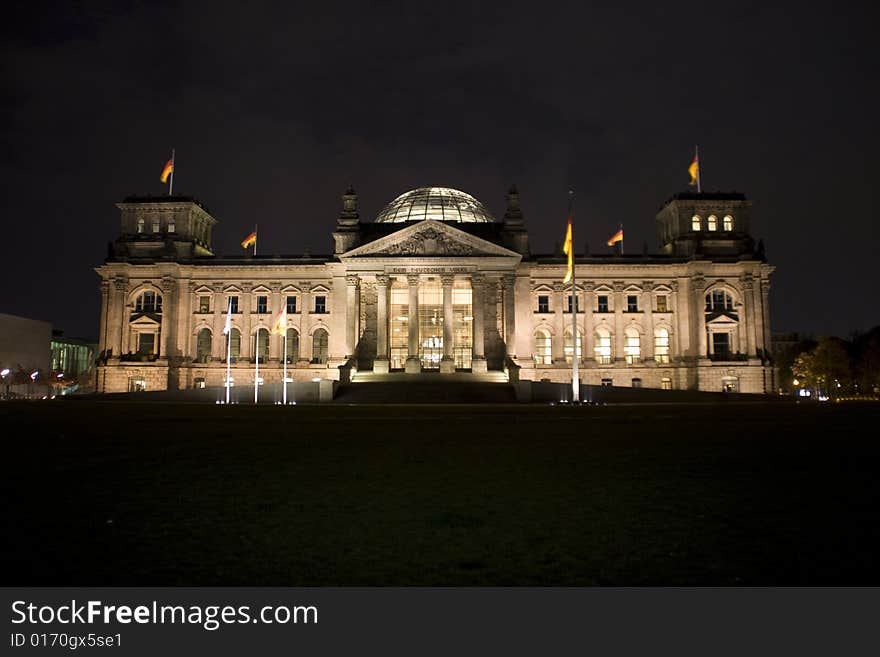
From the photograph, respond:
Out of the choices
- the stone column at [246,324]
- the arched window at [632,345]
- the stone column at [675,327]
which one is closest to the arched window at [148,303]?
the stone column at [246,324]

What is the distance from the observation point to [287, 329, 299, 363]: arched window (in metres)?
87.4

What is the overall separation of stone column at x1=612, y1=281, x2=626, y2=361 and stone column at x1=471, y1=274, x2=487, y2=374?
62.3 feet

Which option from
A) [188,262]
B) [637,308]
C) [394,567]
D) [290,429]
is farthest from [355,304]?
[394,567]

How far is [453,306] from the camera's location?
8144 centimetres

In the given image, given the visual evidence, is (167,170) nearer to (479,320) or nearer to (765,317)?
(479,320)

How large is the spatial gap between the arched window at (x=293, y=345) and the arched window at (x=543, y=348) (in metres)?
30.2

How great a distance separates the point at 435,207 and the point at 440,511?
263ft

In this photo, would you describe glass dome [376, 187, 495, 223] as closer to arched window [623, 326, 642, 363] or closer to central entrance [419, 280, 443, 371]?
central entrance [419, 280, 443, 371]

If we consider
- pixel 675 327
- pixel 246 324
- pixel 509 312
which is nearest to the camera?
pixel 509 312

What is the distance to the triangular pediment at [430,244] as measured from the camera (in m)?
75.2

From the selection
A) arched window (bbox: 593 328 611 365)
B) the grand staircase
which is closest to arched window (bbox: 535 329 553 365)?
arched window (bbox: 593 328 611 365)

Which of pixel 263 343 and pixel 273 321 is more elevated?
pixel 273 321

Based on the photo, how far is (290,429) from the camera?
84.8 feet

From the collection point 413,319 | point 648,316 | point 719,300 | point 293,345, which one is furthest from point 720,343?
point 293,345
